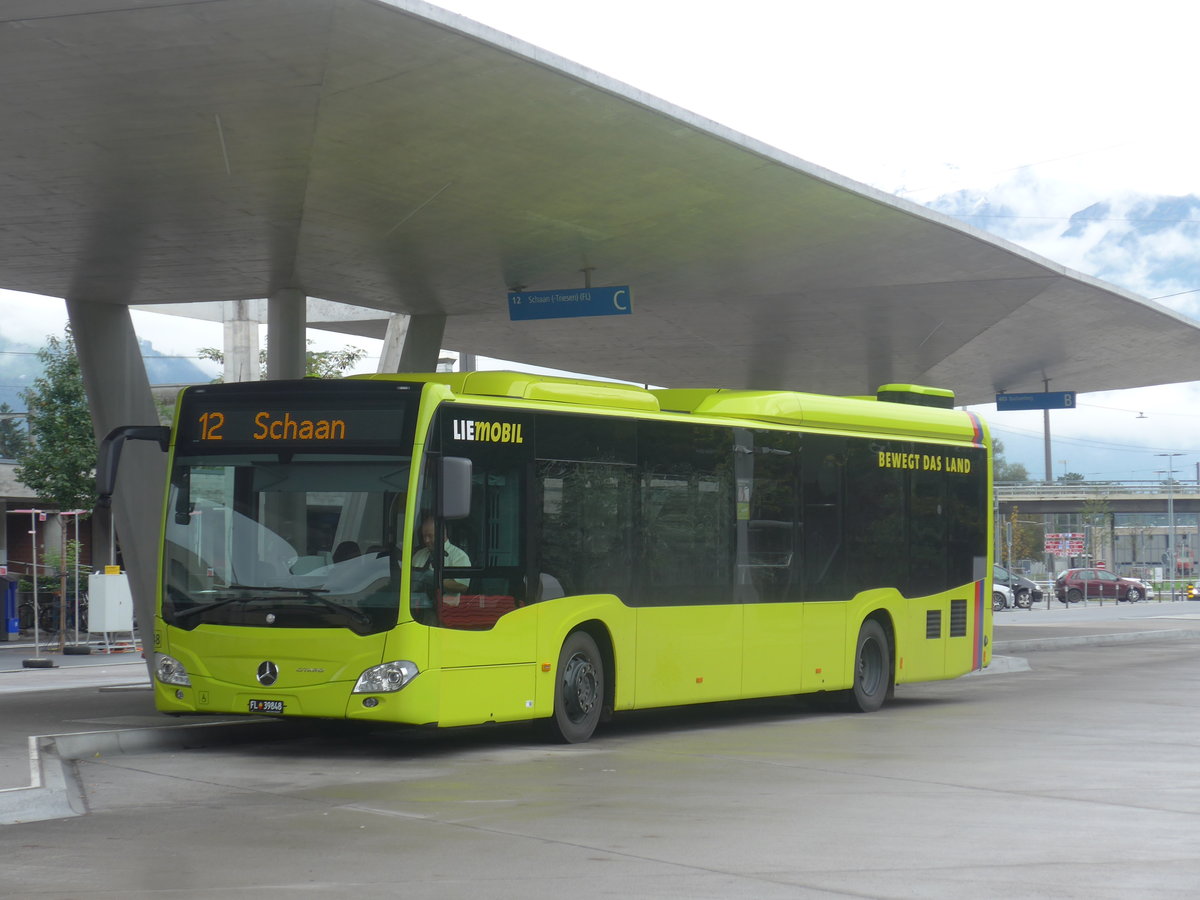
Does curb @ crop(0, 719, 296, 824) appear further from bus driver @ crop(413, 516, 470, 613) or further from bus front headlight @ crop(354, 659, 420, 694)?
bus driver @ crop(413, 516, 470, 613)

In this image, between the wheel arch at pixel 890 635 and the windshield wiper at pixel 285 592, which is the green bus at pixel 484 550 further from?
the wheel arch at pixel 890 635

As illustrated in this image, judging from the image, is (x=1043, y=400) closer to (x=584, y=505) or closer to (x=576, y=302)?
(x=576, y=302)

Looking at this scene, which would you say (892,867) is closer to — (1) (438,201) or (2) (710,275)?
(1) (438,201)

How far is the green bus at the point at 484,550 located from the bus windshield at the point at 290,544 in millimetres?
17

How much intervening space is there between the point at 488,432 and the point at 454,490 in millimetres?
901

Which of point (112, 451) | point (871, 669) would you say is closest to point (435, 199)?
point (112, 451)

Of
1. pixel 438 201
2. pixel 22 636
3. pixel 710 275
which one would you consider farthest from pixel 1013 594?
pixel 438 201

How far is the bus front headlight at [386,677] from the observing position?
12.4 meters

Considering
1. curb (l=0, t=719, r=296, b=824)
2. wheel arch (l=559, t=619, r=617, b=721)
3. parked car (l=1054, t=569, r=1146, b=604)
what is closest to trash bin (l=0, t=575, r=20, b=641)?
curb (l=0, t=719, r=296, b=824)

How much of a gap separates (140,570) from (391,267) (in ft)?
14.9

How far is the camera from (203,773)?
11977 mm

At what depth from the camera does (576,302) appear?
2088cm

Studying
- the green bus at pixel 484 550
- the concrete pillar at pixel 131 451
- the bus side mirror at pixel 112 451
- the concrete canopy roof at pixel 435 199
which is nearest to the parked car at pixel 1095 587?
the concrete canopy roof at pixel 435 199

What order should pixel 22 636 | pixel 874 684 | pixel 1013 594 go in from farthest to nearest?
pixel 1013 594 → pixel 22 636 → pixel 874 684
